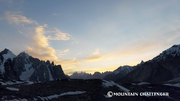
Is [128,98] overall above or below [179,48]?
below

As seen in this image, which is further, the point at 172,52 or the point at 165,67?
the point at 172,52

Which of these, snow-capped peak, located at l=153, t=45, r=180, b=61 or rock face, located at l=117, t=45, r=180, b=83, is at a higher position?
snow-capped peak, located at l=153, t=45, r=180, b=61

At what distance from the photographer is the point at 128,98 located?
38062 millimetres

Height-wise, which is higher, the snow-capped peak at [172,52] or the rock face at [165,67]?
the snow-capped peak at [172,52]

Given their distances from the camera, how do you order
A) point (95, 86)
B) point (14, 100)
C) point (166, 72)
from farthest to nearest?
point (166, 72)
point (95, 86)
point (14, 100)

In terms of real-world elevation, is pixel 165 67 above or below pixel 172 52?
below

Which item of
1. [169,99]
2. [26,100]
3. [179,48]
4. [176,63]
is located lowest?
[169,99]

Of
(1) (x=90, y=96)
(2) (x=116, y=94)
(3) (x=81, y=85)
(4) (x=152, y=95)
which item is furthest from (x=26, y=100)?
(4) (x=152, y=95)

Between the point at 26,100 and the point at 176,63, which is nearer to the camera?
the point at 26,100

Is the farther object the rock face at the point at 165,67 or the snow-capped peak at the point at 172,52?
the snow-capped peak at the point at 172,52

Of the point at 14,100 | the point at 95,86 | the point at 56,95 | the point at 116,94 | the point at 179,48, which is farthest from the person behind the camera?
the point at 179,48

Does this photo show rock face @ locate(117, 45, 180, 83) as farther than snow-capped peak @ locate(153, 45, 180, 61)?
No

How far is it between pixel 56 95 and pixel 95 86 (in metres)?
14.8

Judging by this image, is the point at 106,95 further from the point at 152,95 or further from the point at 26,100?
the point at 26,100
